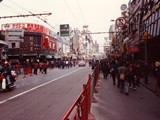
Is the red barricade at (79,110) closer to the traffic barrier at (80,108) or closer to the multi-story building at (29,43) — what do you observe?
the traffic barrier at (80,108)

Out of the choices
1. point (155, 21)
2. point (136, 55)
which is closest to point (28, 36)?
point (136, 55)

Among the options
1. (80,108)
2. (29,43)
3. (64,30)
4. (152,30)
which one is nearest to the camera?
(80,108)

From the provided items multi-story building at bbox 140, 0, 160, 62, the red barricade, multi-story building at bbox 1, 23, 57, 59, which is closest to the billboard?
multi-story building at bbox 1, 23, 57, 59

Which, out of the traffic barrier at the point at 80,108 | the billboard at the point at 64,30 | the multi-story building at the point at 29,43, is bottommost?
the traffic barrier at the point at 80,108

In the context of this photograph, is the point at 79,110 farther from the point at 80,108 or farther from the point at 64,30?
the point at 64,30

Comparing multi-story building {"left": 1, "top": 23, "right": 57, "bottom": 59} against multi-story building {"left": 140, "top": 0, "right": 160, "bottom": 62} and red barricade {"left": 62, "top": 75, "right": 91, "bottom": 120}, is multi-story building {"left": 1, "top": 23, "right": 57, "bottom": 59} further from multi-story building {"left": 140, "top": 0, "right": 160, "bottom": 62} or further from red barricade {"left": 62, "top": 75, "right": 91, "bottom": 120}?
red barricade {"left": 62, "top": 75, "right": 91, "bottom": 120}

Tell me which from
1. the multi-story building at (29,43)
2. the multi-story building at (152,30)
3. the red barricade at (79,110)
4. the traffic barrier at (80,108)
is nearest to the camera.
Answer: the red barricade at (79,110)

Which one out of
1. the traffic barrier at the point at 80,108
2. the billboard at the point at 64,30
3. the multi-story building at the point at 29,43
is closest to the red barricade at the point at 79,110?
the traffic barrier at the point at 80,108

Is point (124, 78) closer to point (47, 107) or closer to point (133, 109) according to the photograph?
point (133, 109)

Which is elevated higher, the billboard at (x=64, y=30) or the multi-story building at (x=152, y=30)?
the billboard at (x=64, y=30)

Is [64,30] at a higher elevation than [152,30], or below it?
higher

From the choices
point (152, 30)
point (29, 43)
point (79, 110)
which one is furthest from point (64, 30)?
point (79, 110)

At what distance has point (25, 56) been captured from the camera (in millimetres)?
49656

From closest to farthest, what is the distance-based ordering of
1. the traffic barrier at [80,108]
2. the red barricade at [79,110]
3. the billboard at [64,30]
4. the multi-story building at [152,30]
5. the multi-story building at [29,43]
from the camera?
the red barricade at [79,110], the traffic barrier at [80,108], the multi-story building at [152,30], the multi-story building at [29,43], the billboard at [64,30]
